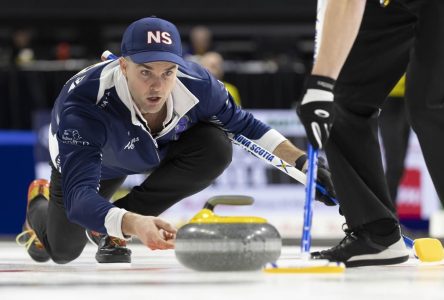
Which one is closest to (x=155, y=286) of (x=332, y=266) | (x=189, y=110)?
(x=332, y=266)

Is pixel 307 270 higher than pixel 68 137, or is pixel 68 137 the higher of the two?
pixel 68 137

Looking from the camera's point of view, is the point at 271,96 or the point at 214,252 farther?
the point at 271,96

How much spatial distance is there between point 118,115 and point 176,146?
0.58 m

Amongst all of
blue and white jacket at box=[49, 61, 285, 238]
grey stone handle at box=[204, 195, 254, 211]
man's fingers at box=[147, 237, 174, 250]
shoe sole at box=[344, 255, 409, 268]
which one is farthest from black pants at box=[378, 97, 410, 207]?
man's fingers at box=[147, 237, 174, 250]

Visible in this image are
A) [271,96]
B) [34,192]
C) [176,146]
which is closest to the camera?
[176,146]

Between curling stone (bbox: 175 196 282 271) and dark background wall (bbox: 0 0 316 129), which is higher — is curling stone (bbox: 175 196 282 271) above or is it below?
below

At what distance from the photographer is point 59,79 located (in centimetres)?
977

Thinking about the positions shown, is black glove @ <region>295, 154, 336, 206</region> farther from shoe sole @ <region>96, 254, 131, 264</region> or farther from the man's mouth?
shoe sole @ <region>96, 254, 131, 264</region>

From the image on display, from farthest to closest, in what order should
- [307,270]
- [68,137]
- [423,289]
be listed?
[68,137]
[307,270]
[423,289]

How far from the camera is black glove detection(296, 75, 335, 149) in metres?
3.09

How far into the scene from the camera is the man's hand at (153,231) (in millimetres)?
3123

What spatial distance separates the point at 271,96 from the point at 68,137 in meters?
6.22

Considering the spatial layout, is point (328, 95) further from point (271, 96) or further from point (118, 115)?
point (271, 96)

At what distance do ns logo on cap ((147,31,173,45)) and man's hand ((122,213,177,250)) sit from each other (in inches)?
30.1
